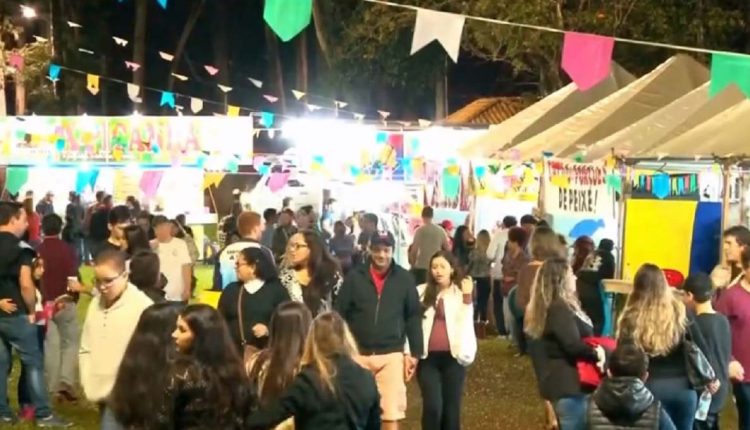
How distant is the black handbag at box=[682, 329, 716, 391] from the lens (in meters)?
7.07

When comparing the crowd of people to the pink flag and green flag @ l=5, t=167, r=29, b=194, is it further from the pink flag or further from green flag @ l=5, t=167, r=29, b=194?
green flag @ l=5, t=167, r=29, b=194

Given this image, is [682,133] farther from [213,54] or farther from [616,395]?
[213,54]

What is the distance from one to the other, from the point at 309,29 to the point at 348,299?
130 feet

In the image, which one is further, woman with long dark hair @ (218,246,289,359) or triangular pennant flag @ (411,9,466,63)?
triangular pennant flag @ (411,9,466,63)

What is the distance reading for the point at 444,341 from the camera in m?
8.61

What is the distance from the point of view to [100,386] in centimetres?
677

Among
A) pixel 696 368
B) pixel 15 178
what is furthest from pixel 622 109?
pixel 15 178

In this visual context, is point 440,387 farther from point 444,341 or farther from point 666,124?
point 666,124

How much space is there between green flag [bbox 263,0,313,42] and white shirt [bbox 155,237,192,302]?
83.8 inches

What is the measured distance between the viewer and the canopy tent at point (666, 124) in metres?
12.9

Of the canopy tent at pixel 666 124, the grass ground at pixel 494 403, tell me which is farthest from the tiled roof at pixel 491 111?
the canopy tent at pixel 666 124

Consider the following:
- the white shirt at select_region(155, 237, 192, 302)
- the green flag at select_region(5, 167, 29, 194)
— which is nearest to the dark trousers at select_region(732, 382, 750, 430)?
the white shirt at select_region(155, 237, 192, 302)

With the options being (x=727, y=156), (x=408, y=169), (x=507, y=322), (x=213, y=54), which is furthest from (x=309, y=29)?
(x=727, y=156)

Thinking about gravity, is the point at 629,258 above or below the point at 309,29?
below
